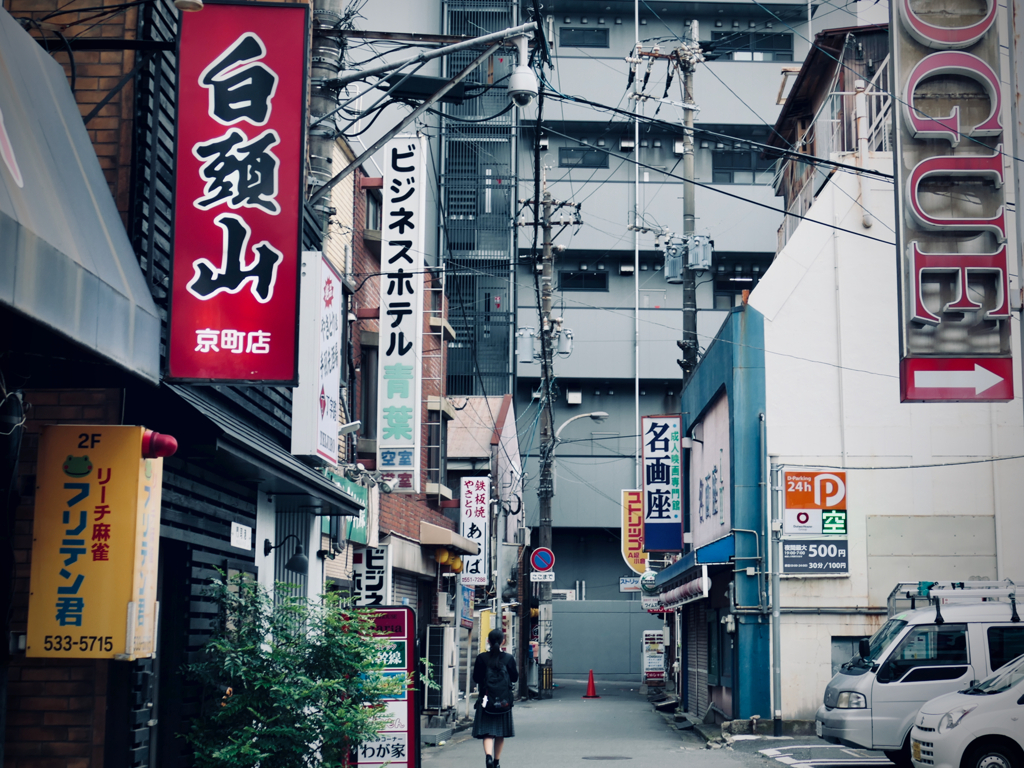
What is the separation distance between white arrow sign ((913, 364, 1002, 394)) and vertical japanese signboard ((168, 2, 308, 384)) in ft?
25.0

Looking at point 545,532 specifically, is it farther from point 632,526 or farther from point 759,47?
point 759,47

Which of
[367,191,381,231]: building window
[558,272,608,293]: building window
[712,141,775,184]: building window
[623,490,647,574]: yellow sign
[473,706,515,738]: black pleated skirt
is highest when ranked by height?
[712,141,775,184]: building window

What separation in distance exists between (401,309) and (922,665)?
8.98 m

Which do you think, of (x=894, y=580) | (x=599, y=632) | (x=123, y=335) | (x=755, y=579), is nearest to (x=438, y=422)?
(x=755, y=579)

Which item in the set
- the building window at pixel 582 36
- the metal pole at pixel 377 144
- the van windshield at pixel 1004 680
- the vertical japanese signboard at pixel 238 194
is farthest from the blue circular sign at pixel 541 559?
the building window at pixel 582 36

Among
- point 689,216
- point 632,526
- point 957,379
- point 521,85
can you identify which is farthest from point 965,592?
point 632,526

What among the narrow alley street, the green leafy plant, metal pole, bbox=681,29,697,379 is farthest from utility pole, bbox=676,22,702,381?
the green leafy plant

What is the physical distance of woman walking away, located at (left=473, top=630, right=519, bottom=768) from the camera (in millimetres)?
14055

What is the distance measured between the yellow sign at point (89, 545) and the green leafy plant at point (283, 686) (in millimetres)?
1781

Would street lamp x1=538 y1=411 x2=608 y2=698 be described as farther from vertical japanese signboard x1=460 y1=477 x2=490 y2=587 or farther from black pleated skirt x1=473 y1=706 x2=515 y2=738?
black pleated skirt x1=473 y1=706 x2=515 y2=738

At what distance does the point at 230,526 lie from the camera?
1085 centimetres

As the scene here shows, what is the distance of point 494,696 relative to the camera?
14055 mm

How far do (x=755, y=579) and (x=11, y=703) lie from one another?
15.6 meters

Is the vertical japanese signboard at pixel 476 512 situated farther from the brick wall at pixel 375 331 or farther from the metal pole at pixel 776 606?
the metal pole at pixel 776 606
